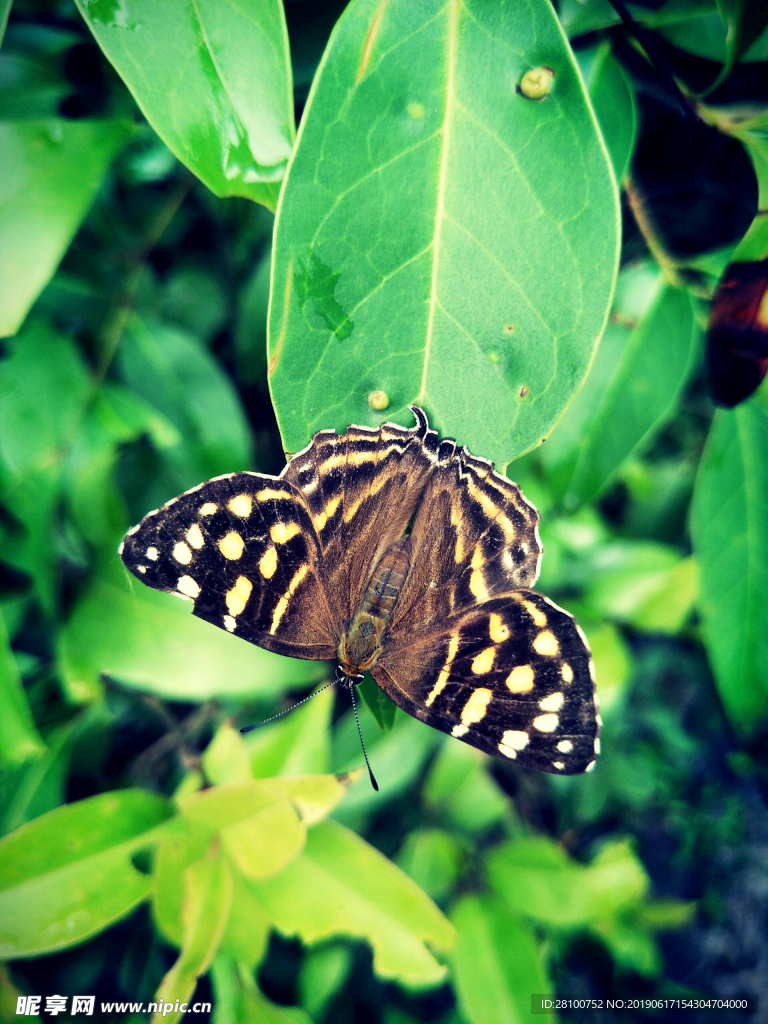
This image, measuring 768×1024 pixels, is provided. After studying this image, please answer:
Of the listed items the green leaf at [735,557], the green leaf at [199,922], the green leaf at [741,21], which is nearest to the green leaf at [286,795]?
the green leaf at [199,922]

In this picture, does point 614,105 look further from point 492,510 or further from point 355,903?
point 355,903

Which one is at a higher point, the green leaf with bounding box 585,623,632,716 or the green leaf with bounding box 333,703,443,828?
the green leaf with bounding box 585,623,632,716

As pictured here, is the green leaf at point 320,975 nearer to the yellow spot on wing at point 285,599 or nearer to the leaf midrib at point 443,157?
the yellow spot on wing at point 285,599

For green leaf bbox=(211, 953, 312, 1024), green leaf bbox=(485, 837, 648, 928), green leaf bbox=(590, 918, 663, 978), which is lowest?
green leaf bbox=(590, 918, 663, 978)

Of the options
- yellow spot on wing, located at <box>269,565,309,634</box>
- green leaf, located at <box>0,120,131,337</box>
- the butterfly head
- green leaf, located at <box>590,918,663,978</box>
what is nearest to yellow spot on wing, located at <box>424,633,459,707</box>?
the butterfly head

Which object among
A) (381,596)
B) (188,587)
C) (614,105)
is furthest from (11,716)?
(614,105)

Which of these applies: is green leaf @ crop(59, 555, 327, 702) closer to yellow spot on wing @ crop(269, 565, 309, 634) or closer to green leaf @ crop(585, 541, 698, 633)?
yellow spot on wing @ crop(269, 565, 309, 634)
